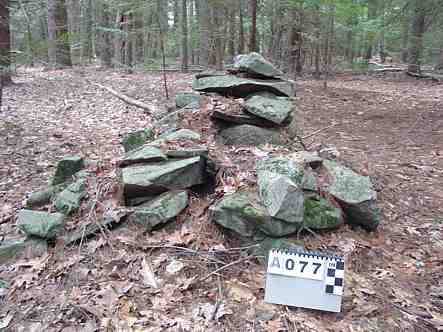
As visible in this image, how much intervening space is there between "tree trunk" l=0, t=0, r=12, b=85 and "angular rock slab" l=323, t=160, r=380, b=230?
5414 mm

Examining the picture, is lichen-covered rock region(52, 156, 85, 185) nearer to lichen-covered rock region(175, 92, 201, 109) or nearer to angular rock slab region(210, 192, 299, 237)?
lichen-covered rock region(175, 92, 201, 109)

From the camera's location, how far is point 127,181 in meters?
3.73

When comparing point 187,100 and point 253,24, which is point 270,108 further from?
point 253,24

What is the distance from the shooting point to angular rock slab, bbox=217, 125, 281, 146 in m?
Answer: 4.57

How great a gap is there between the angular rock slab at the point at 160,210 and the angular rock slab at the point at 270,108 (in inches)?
60.3

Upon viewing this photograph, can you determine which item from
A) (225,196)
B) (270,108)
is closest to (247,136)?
(270,108)

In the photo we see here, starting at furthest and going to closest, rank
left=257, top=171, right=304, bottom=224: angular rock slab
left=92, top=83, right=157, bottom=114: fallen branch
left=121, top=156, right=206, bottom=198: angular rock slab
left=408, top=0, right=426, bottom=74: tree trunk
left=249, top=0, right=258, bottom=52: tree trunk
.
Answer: left=408, top=0, right=426, bottom=74: tree trunk
left=249, top=0, right=258, bottom=52: tree trunk
left=92, top=83, right=157, bottom=114: fallen branch
left=121, top=156, right=206, bottom=198: angular rock slab
left=257, top=171, right=304, bottom=224: angular rock slab

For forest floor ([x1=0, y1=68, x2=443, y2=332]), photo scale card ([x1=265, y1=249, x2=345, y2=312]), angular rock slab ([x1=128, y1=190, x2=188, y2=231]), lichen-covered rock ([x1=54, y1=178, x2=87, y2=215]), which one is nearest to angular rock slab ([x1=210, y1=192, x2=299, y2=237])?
forest floor ([x1=0, y1=68, x2=443, y2=332])

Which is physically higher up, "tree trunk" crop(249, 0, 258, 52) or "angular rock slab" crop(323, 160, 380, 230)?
"tree trunk" crop(249, 0, 258, 52)

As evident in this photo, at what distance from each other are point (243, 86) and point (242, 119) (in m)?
0.66

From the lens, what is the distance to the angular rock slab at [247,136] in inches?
180

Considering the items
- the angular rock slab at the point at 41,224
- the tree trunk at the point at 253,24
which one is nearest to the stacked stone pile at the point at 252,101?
the angular rock slab at the point at 41,224

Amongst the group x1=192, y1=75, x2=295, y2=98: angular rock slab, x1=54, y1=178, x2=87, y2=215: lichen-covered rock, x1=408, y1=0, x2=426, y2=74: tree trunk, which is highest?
x1=408, y1=0, x2=426, y2=74: tree trunk

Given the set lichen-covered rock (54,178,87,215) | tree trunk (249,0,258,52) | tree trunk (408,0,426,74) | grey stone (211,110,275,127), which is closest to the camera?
lichen-covered rock (54,178,87,215)
